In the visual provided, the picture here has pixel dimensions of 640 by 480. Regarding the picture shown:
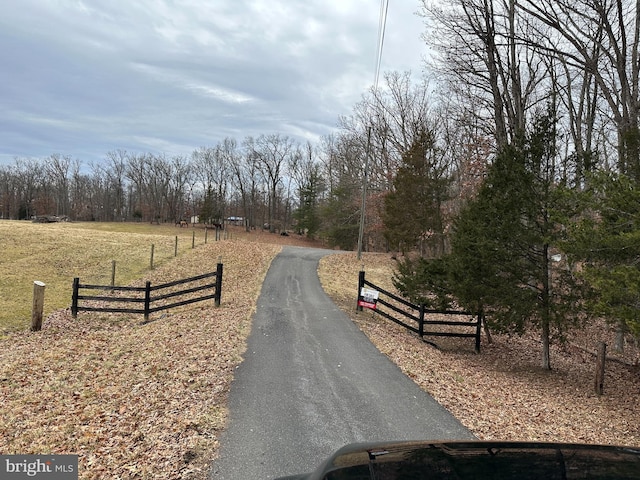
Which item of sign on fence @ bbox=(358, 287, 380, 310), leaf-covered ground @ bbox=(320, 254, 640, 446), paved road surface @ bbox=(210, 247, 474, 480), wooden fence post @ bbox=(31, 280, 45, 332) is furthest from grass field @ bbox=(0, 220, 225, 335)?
leaf-covered ground @ bbox=(320, 254, 640, 446)

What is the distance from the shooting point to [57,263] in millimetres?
19031

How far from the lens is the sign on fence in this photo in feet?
42.7

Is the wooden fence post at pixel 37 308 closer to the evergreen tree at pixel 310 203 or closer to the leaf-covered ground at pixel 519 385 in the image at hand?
the leaf-covered ground at pixel 519 385

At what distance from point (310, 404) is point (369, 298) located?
24.3ft

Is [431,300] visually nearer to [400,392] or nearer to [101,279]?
[400,392]

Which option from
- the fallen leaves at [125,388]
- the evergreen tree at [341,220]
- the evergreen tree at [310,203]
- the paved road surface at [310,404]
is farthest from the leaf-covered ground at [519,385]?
the evergreen tree at [310,203]

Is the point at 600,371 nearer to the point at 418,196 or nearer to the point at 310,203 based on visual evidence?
the point at 418,196

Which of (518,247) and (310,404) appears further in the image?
(518,247)

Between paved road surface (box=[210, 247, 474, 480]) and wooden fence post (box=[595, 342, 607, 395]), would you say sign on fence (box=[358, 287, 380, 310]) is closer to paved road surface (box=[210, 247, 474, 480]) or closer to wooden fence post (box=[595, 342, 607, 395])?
paved road surface (box=[210, 247, 474, 480])

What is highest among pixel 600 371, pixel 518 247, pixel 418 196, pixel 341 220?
pixel 418 196

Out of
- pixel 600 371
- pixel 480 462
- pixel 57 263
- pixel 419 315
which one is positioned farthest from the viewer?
pixel 57 263

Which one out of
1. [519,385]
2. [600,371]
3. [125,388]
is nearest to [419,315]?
[519,385]

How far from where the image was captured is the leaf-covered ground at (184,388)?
473cm

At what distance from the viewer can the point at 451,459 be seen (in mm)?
2008
